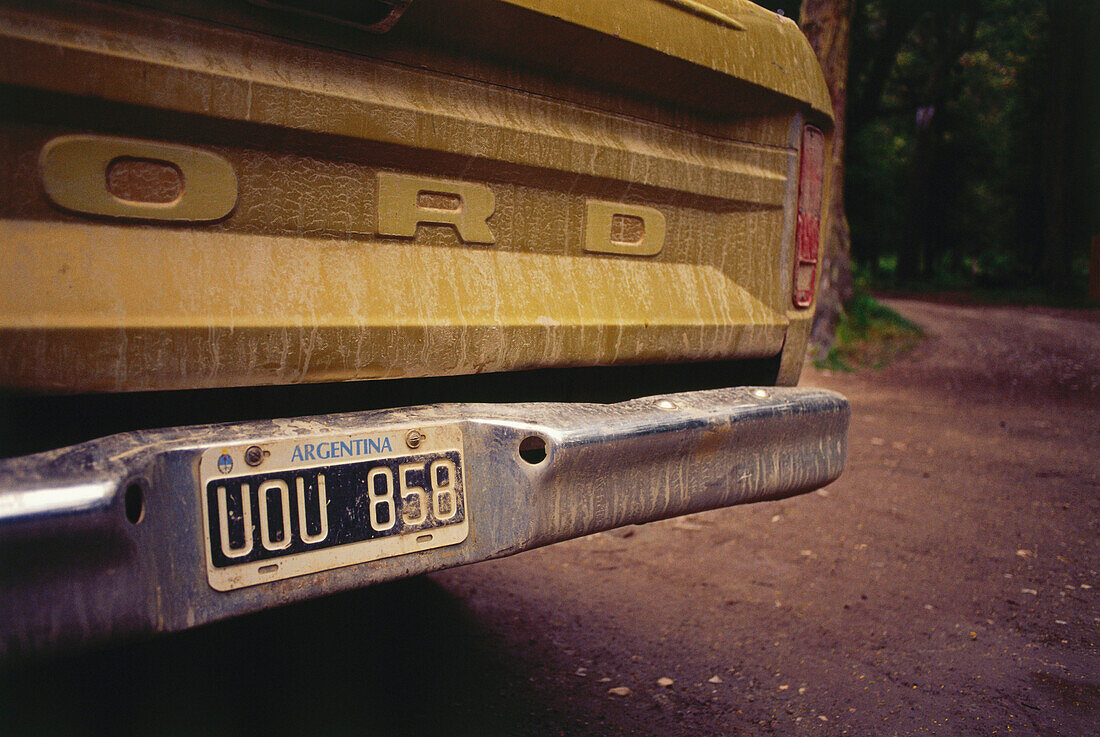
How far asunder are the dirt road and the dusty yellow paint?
3.23 feet

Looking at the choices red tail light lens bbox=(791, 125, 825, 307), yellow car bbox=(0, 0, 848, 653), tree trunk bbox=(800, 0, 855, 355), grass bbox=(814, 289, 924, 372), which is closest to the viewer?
yellow car bbox=(0, 0, 848, 653)

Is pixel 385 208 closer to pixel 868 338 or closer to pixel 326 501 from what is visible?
pixel 326 501

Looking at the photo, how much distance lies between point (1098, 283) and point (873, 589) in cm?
1764

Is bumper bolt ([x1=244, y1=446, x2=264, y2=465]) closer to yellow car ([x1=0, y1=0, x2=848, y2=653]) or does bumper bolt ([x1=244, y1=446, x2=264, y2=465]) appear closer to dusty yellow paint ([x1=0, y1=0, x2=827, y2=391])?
yellow car ([x1=0, y1=0, x2=848, y2=653])

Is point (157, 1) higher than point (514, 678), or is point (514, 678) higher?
point (157, 1)

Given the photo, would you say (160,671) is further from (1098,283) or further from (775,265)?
(1098,283)

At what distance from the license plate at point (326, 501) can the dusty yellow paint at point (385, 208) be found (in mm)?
172

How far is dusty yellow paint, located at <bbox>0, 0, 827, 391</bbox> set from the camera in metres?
1.14

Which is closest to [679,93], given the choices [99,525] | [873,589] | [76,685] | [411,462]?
[411,462]

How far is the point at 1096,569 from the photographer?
10.2 ft

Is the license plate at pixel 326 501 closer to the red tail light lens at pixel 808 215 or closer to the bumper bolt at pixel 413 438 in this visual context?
the bumper bolt at pixel 413 438

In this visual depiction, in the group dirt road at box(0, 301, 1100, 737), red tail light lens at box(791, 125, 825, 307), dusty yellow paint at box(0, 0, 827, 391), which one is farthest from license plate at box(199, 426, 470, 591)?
red tail light lens at box(791, 125, 825, 307)

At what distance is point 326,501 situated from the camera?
127cm

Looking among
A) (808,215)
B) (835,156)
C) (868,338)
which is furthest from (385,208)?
(868,338)
